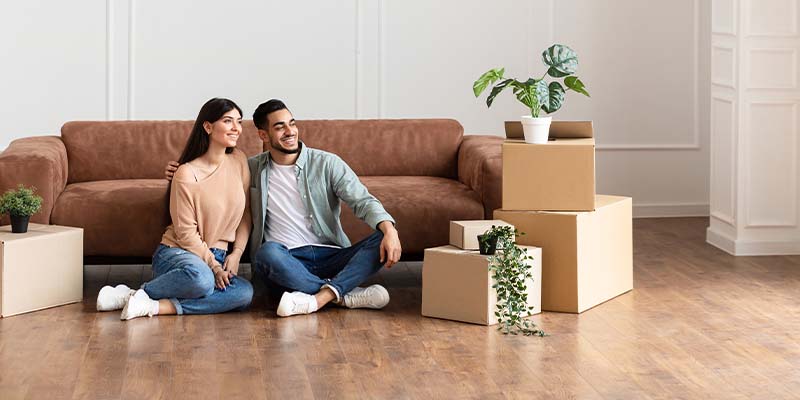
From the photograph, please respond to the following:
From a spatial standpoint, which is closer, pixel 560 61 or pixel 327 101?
pixel 560 61

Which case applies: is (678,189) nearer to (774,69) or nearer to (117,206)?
(774,69)

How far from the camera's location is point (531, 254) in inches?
175

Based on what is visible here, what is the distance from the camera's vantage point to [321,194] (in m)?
4.67

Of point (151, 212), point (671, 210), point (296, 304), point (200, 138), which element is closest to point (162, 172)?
point (151, 212)

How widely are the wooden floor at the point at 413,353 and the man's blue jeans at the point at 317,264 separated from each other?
127mm

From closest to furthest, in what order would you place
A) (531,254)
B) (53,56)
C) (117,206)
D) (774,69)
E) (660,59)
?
(531,254), (117,206), (774,69), (53,56), (660,59)

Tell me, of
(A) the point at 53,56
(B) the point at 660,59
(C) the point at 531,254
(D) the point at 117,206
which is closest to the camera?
(C) the point at 531,254

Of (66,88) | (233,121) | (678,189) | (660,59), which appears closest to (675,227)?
(678,189)

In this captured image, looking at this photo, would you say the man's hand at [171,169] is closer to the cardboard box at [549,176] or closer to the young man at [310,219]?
the young man at [310,219]

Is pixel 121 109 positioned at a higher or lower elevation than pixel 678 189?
higher

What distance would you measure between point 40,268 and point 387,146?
1.80 metres

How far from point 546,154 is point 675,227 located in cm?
245

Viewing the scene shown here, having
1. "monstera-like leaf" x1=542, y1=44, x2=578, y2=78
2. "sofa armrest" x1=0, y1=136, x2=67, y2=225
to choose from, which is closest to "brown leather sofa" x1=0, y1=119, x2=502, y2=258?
"sofa armrest" x1=0, y1=136, x2=67, y2=225

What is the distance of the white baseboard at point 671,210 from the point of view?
719 centimetres
